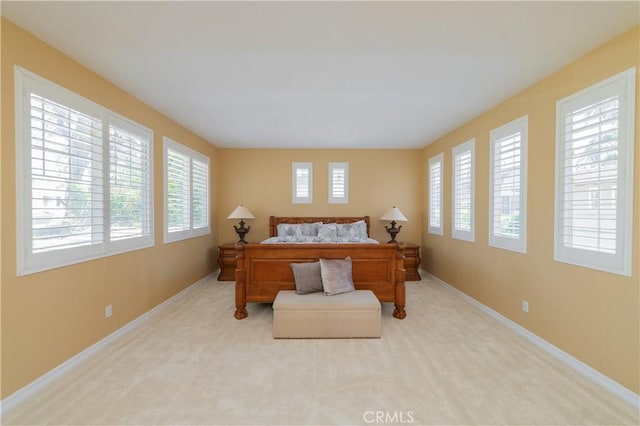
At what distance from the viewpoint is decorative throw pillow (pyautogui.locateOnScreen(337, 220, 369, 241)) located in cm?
516

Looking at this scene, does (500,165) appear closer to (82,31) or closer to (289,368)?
(289,368)

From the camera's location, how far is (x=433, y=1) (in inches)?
63.9

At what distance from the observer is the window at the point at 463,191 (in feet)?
12.6

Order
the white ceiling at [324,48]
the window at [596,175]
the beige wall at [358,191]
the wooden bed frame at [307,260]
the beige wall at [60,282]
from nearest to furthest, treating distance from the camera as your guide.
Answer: the white ceiling at [324,48], the beige wall at [60,282], the window at [596,175], the wooden bed frame at [307,260], the beige wall at [358,191]

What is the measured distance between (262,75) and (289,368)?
2.66 m

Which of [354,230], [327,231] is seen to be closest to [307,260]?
[327,231]

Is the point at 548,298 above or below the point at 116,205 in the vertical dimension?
below

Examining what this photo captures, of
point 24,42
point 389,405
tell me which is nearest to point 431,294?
point 389,405

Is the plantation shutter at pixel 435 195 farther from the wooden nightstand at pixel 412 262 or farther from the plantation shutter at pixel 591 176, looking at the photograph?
the plantation shutter at pixel 591 176

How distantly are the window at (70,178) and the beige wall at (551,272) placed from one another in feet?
14.3

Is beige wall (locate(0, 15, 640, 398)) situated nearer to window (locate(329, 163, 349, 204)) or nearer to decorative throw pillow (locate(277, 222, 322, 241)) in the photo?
decorative throw pillow (locate(277, 222, 322, 241))

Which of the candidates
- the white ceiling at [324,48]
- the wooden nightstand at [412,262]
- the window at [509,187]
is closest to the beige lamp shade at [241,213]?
the white ceiling at [324,48]

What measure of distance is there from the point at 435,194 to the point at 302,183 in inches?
105

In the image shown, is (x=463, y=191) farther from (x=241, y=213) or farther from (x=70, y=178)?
(x=70, y=178)
